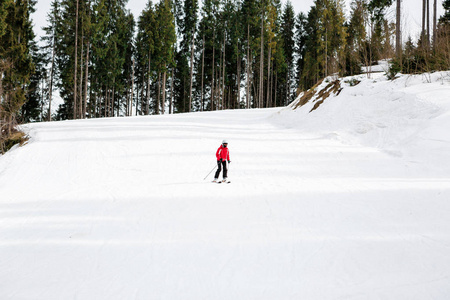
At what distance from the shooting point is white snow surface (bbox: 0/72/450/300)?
139 inches

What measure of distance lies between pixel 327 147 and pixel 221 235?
26.2ft

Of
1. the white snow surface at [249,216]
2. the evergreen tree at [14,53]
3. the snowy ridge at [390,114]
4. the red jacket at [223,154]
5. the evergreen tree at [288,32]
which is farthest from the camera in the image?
the evergreen tree at [288,32]

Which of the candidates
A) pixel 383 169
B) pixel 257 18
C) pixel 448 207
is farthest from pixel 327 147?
→ pixel 257 18

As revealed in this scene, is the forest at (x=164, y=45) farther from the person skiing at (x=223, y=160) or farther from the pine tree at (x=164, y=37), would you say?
the person skiing at (x=223, y=160)

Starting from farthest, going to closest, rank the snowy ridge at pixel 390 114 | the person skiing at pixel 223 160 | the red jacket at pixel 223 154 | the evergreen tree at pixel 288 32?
the evergreen tree at pixel 288 32 < the snowy ridge at pixel 390 114 < the red jacket at pixel 223 154 < the person skiing at pixel 223 160

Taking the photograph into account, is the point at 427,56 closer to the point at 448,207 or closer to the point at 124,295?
the point at 448,207

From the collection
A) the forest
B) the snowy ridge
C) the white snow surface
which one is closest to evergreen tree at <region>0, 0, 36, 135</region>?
the forest

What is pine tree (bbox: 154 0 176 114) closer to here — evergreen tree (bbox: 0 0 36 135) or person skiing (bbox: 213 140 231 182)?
evergreen tree (bbox: 0 0 36 135)

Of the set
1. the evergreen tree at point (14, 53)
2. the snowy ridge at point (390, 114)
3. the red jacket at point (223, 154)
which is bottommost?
the red jacket at point (223, 154)

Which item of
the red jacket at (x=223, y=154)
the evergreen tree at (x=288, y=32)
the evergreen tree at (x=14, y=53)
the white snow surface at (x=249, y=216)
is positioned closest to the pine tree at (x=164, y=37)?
the evergreen tree at (x=14, y=53)

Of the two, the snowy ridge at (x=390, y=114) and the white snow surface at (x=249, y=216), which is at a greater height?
the snowy ridge at (x=390, y=114)

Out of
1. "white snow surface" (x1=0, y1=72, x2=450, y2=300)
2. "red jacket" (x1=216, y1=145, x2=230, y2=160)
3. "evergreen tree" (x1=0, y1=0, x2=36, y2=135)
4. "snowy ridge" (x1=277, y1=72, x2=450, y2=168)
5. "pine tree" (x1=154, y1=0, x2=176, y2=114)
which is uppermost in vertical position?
"pine tree" (x1=154, y1=0, x2=176, y2=114)

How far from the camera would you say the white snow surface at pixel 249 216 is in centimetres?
353

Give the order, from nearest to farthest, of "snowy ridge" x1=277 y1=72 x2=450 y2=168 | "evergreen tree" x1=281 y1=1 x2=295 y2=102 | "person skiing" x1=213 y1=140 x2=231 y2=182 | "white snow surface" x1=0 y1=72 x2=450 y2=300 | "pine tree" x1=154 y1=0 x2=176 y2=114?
"white snow surface" x1=0 y1=72 x2=450 y2=300, "person skiing" x1=213 y1=140 x2=231 y2=182, "snowy ridge" x1=277 y1=72 x2=450 y2=168, "pine tree" x1=154 y1=0 x2=176 y2=114, "evergreen tree" x1=281 y1=1 x2=295 y2=102
